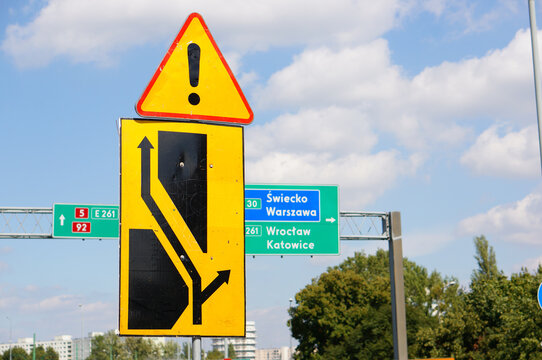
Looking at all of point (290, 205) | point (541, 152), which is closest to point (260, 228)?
point (290, 205)

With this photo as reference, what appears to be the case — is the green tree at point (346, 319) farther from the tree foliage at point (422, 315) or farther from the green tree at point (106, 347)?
the green tree at point (106, 347)

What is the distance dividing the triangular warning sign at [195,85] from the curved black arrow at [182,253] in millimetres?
318

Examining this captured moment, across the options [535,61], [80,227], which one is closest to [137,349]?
[80,227]

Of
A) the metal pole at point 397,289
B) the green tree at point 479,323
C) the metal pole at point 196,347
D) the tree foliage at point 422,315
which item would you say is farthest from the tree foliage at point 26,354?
the metal pole at point 196,347

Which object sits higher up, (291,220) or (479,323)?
(291,220)

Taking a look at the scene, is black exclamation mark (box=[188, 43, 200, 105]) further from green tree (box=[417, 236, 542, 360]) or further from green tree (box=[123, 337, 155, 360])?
green tree (box=[123, 337, 155, 360])

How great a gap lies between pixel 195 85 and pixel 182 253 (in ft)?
3.05

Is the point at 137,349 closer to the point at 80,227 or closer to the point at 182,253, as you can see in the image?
the point at 80,227

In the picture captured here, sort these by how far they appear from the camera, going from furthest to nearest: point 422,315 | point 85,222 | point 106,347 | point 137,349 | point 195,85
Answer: point 106,347 → point 137,349 → point 422,315 → point 85,222 → point 195,85

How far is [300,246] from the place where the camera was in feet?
85.3

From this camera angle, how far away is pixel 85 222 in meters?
27.6

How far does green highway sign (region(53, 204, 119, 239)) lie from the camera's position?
2744 centimetres

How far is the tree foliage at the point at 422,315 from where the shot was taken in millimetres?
31281

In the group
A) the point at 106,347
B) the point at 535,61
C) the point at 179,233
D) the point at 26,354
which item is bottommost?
the point at 26,354
